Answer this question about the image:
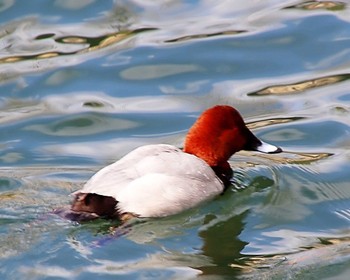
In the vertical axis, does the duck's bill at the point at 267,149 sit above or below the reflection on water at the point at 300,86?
below

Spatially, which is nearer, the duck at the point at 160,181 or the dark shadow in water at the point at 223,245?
the dark shadow in water at the point at 223,245

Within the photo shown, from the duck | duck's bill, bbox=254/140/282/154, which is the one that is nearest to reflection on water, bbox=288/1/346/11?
duck's bill, bbox=254/140/282/154

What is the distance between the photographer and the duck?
714cm

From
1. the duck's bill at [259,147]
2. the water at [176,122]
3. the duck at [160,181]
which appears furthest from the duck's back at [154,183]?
the duck's bill at [259,147]

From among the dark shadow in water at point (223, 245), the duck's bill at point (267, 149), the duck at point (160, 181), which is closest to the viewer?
the dark shadow in water at point (223, 245)

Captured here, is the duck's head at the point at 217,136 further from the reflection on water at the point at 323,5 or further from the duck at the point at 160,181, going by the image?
the reflection on water at the point at 323,5

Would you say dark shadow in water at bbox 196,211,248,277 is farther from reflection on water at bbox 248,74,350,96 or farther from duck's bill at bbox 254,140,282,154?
reflection on water at bbox 248,74,350,96

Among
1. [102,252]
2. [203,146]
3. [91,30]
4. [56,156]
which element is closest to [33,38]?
[91,30]

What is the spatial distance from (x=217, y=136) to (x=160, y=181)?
31.3 inches

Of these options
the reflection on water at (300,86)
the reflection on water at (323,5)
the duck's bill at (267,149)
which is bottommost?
the duck's bill at (267,149)

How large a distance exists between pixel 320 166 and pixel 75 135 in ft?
7.03

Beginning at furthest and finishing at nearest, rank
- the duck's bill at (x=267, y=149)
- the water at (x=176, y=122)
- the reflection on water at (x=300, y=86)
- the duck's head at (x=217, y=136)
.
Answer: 1. the reflection on water at (x=300, y=86)
2. the duck's bill at (x=267, y=149)
3. the duck's head at (x=217, y=136)
4. the water at (x=176, y=122)

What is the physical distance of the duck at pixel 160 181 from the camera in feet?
23.4

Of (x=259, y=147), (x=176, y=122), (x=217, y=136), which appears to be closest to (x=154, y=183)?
(x=217, y=136)
